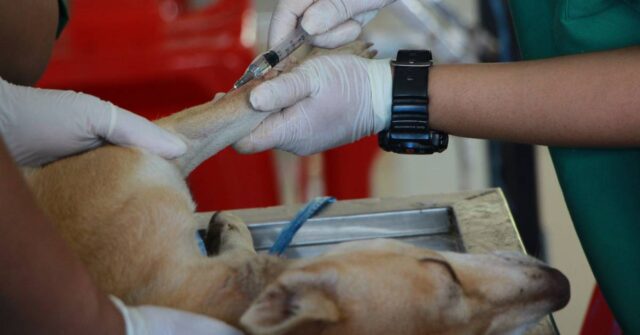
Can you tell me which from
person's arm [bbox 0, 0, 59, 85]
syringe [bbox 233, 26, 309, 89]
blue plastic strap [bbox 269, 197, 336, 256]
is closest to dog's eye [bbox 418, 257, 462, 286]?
blue plastic strap [bbox 269, 197, 336, 256]

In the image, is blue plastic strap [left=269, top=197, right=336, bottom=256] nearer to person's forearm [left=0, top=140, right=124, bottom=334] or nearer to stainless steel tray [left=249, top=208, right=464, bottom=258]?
stainless steel tray [left=249, top=208, right=464, bottom=258]

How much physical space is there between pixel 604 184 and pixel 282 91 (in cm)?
51

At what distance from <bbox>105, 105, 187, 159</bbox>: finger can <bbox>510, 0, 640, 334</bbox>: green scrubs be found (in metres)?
0.60

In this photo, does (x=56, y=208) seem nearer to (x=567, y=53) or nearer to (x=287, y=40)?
(x=287, y=40)

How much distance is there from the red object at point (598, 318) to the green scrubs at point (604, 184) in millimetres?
419

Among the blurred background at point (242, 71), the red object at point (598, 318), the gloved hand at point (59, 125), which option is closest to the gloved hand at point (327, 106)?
the gloved hand at point (59, 125)

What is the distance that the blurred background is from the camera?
238 centimetres

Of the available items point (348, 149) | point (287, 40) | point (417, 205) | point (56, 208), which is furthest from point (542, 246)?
point (56, 208)

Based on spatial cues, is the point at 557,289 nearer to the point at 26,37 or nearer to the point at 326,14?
the point at 326,14

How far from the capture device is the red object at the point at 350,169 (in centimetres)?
267

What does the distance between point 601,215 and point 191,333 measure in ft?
2.29

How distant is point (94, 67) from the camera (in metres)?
2.35

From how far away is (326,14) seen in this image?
1427mm

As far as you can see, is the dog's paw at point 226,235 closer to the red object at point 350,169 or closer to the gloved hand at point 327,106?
the gloved hand at point 327,106
